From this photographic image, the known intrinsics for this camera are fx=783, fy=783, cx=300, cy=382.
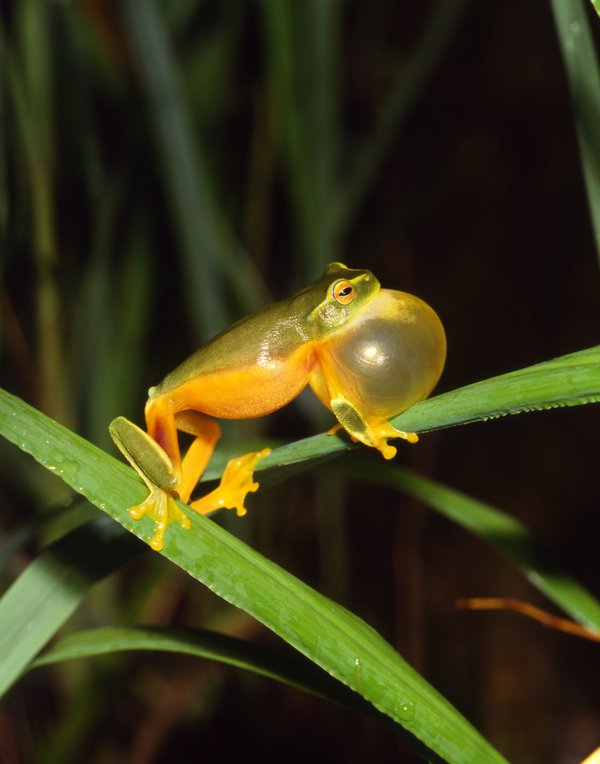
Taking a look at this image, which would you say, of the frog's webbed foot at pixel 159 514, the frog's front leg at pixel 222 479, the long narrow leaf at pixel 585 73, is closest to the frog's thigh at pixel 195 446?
the frog's front leg at pixel 222 479

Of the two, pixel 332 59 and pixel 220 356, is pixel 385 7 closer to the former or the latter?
pixel 332 59

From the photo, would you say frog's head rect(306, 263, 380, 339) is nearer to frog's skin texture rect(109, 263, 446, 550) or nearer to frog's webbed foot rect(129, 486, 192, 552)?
frog's skin texture rect(109, 263, 446, 550)

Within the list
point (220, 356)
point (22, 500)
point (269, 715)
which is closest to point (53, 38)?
point (22, 500)

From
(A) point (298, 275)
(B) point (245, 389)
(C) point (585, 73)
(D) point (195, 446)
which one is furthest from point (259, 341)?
(A) point (298, 275)

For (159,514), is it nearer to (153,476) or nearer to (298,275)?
(153,476)

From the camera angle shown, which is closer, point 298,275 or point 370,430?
point 370,430

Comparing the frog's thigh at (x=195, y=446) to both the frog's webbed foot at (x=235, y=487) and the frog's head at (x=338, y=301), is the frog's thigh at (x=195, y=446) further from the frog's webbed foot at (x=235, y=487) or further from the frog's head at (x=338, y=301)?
the frog's head at (x=338, y=301)

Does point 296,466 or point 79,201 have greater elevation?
point 296,466
